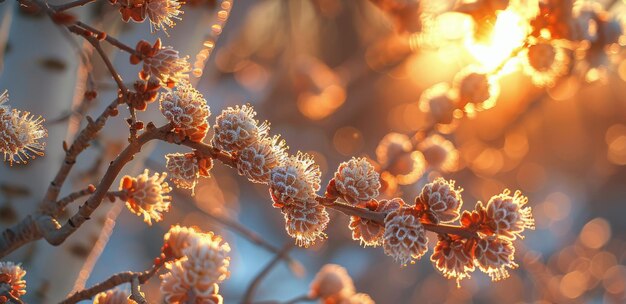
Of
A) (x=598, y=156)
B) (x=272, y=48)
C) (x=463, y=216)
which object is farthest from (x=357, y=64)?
(x=598, y=156)

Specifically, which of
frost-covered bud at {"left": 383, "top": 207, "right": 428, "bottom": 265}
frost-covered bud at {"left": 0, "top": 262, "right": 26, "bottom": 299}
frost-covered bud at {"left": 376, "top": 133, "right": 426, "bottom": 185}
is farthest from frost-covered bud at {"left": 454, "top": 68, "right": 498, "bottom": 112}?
frost-covered bud at {"left": 0, "top": 262, "right": 26, "bottom": 299}

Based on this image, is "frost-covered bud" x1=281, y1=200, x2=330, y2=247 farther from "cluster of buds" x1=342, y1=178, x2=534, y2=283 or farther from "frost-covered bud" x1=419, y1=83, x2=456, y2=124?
"frost-covered bud" x1=419, y1=83, x2=456, y2=124

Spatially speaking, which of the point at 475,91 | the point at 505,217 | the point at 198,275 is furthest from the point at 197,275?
the point at 475,91

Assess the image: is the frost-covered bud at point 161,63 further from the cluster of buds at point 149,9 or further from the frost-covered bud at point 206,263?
the frost-covered bud at point 206,263

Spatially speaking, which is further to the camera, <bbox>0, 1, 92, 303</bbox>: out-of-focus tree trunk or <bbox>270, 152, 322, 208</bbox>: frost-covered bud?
<bbox>0, 1, 92, 303</bbox>: out-of-focus tree trunk

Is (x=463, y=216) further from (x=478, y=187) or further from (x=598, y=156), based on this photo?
(x=598, y=156)
